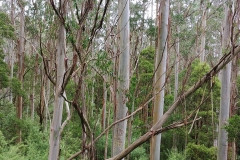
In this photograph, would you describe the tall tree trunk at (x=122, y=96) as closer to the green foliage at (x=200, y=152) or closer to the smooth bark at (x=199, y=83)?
the smooth bark at (x=199, y=83)

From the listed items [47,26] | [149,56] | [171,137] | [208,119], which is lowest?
[171,137]

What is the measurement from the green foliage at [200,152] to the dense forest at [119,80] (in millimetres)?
34

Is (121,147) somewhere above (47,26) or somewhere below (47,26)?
below

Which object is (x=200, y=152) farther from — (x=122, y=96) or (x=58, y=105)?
(x=58, y=105)

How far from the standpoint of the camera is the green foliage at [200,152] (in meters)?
9.37

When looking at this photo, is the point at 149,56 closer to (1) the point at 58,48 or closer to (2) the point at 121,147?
(2) the point at 121,147

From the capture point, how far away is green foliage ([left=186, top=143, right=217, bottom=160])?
9.37m

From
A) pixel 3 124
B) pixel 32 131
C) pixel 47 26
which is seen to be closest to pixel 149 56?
→ pixel 32 131

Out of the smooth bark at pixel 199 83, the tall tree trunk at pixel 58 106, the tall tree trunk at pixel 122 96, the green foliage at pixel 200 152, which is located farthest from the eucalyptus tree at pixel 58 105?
the green foliage at pixel 200 152

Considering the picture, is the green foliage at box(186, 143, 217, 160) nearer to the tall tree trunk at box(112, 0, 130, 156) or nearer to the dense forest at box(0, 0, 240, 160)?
the dense forest at box(0, 0, 240, 160)

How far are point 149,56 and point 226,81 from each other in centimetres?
455

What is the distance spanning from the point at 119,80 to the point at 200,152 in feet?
22.2

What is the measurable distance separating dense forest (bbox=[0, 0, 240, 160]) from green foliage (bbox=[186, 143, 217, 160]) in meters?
0.03

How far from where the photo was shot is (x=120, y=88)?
163 inches
